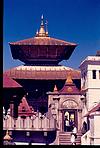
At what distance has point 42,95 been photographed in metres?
8.34

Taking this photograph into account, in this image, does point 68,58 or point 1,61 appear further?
point 68,58

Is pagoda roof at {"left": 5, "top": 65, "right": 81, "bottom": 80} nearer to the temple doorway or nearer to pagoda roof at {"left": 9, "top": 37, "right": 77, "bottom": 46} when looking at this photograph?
pagoda roof at {"left": 9, "top": 37, "right": 77, "bottom": 46}

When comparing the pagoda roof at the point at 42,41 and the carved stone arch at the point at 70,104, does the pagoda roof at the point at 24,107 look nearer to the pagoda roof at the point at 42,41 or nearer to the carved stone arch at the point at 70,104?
the carved stone arch at the point at 70,104

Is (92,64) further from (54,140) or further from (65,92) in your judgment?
(54,140)

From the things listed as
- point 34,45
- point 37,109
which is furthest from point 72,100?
point 34,45

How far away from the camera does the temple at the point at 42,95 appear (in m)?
7.56

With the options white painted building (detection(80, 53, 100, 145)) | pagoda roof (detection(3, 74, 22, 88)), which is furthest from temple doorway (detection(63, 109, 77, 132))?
pagoda roof (detection(3, 74, 22, 88))

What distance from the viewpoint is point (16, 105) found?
7723mm

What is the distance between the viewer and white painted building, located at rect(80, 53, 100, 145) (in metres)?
7.48

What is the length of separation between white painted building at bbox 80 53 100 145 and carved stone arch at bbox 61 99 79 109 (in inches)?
12.3

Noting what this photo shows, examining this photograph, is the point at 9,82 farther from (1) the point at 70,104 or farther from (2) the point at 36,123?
(1) the point at 70,104

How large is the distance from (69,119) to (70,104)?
35 cm

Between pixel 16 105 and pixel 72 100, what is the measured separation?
1.29m

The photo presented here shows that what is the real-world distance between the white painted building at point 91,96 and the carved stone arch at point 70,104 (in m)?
0.31
